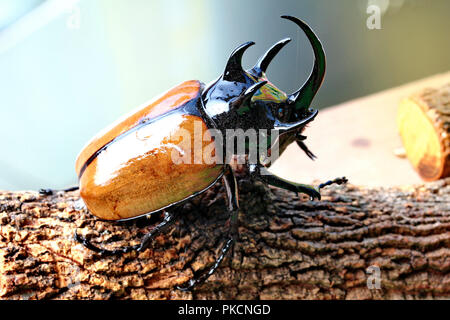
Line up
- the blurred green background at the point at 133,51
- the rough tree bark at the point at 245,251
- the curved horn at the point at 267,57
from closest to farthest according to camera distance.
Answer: the rough tree bark at the point at 245,251
the curved horn at the point at 267,57
the blurred green background at the point at 133,51

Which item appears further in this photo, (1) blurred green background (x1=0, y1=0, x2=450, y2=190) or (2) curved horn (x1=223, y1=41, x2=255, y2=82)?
(1) blurred green background (x1=0, y1=0, x2=450, y2=190)

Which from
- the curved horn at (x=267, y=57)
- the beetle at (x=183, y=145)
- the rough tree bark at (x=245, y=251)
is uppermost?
the curved horn at (x=267, y=57)

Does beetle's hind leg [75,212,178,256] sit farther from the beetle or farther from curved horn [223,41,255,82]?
curved horn [223,41,255,82]

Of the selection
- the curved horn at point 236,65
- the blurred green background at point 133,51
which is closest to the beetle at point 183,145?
the curved horn at point 236,65

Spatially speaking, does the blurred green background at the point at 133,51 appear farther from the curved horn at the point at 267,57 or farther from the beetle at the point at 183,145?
the beetle at the point at 183,145

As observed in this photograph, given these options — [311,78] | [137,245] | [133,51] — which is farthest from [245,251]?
[133,51]

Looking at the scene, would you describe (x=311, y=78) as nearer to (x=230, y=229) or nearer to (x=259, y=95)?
(x=259, y=95)

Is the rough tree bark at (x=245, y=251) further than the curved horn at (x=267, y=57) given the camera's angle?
No

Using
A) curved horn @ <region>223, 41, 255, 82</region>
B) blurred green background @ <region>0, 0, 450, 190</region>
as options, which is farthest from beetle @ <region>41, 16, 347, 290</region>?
blurred green background @ <region>0, 0, 450, 190</region>
